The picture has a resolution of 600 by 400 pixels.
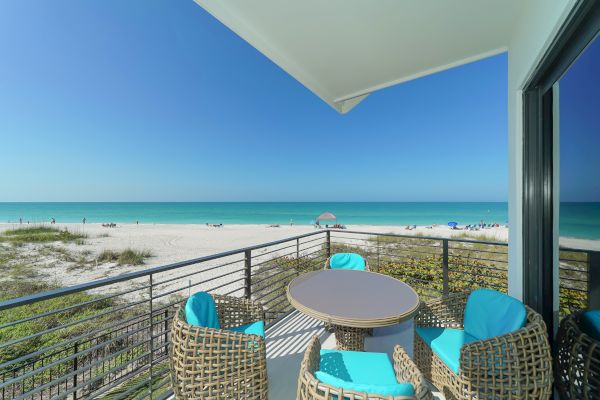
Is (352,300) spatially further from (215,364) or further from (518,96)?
(518,96)

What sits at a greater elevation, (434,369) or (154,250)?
(434,369)

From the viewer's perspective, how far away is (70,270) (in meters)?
7.47

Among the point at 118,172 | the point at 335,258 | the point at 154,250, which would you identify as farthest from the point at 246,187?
the point at 335,258

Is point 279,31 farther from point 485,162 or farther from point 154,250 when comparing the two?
point 485,162

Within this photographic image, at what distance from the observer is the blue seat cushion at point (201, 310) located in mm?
1242

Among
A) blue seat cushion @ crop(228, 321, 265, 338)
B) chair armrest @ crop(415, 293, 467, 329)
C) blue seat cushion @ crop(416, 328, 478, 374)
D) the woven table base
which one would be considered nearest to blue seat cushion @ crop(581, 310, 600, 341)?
blue seat cushion @ crop(416, 328, 478, 374)

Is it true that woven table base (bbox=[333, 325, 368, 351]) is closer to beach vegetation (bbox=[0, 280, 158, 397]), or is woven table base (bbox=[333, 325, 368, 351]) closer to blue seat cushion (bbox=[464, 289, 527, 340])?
blue seat cushion (bbox=[464, 289, 527, 340])

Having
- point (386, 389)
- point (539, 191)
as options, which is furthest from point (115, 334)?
point (539, 191)

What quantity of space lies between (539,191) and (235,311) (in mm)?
2109

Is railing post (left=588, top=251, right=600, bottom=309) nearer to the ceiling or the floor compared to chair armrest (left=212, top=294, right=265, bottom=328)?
nearer to the ceiling

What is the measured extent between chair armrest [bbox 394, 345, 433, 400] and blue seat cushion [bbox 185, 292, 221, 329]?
971 mm

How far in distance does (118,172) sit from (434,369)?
26.7 metres

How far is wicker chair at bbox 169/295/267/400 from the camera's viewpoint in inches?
42.3

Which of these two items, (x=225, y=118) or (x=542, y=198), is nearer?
(x=542, y=198)
